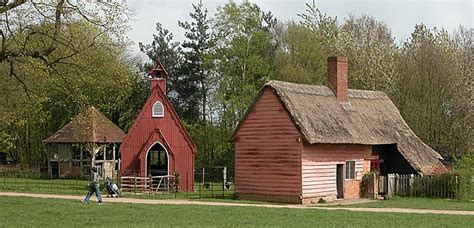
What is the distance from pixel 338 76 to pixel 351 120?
9.15 feet

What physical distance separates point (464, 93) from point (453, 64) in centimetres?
234

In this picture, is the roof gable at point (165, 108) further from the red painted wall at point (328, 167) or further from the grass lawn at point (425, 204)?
the grass lawn at point (425, 204)

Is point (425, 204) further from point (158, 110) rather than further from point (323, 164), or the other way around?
point (158, 110)

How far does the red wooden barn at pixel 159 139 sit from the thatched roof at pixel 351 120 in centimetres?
895

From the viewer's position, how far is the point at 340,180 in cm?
4191

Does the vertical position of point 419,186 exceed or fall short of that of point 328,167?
it falls short

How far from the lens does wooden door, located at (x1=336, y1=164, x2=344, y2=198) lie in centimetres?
4178

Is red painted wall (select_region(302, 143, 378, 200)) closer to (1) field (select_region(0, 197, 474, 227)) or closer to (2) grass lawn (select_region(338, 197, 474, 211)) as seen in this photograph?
(2) grass lawn (select_region(338, 197, 474, 211))

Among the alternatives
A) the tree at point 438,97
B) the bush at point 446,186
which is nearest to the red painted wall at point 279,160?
the bush at point 446,186

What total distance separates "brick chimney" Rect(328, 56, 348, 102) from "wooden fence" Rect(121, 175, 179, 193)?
10710 mm

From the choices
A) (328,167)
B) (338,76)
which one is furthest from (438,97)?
(328,167)

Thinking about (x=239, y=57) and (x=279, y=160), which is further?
(x=239, y=57)

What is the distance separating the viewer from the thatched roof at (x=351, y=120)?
39938 millimetres

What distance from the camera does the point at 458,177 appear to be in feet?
134
